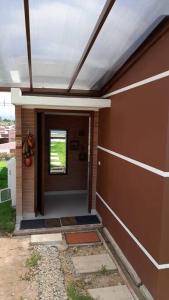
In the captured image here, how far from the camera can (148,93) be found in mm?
3414

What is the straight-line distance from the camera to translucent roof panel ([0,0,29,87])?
9.11 feet

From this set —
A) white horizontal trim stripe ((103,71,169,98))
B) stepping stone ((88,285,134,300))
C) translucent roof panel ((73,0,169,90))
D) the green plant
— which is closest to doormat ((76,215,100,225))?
the green plant

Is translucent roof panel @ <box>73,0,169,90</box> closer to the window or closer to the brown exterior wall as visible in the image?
the brown exterior wall

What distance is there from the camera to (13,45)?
3531 mm

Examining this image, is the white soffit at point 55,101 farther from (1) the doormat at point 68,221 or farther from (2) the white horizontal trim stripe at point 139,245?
(1) the doormat at point 68,221

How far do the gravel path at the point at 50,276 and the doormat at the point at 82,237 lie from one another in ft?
1.33

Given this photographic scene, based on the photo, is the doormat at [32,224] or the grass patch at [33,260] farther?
the doormat at [32,224]

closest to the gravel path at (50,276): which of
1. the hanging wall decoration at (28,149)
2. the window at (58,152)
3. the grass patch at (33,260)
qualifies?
the grass patch at (33,260)

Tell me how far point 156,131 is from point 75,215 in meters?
3.57

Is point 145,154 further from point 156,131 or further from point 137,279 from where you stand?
point 137,279

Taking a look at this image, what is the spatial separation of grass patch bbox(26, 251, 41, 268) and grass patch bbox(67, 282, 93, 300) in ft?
2.50

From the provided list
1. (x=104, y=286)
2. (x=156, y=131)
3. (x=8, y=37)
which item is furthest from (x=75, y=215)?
(x=8, y=37)

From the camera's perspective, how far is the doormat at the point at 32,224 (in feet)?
17.6

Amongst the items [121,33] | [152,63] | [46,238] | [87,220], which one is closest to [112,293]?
[46,238]
